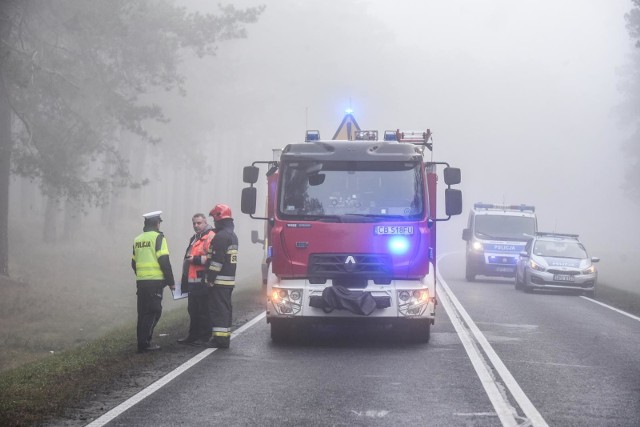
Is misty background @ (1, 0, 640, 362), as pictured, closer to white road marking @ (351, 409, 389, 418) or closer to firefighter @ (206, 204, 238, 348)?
firefighter @ (206, 204, 238, 348)

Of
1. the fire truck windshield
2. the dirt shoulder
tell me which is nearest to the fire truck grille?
the fire truck windshield

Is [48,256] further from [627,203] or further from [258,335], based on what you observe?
[627,203]

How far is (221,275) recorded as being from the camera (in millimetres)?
13492

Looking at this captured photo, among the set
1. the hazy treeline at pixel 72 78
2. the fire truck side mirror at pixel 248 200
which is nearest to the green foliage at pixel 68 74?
the hazy treeline at pixel 72 78

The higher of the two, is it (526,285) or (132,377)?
(526,285)

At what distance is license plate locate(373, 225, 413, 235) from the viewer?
13.6 metres

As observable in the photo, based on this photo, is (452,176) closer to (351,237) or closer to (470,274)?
(351,237)

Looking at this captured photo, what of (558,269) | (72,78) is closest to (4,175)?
(72,78)

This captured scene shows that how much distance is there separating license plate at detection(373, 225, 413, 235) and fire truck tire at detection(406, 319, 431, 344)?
1262mm

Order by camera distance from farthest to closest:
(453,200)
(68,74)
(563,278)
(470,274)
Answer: (470,274)
(68,74)
(563,278)
(453,200)

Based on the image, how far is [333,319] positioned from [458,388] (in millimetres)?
3421

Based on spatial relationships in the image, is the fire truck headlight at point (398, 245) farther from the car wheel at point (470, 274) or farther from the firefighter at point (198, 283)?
the car wheel at point (470, 274)

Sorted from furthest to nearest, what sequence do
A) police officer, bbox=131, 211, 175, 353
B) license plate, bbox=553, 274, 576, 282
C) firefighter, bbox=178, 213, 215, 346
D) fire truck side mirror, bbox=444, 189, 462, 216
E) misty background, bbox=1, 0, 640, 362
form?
misty background, bbox=1, 0, 640, 362, license plate, bbox=553, 274, 576, 282, fire truck side mirror, bbox=444, 189, 462, 216, firefighter, bbox=178, 213, 215, 346, police officer, bbox=131, 211, 175, 353

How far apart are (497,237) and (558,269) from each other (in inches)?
203
